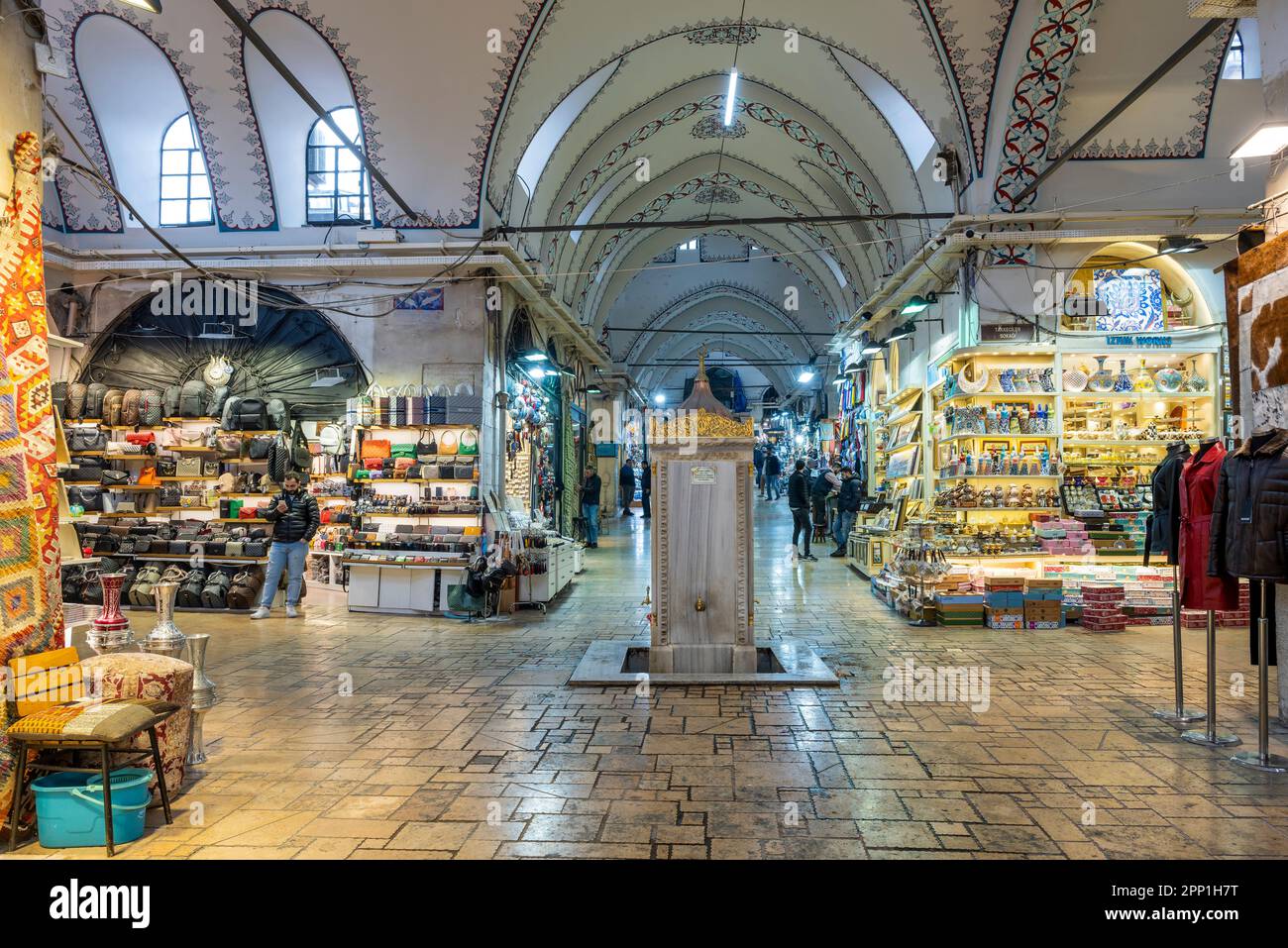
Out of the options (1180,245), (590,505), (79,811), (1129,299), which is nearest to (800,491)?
(590,505)

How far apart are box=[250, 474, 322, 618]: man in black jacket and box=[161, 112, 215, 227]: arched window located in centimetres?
456

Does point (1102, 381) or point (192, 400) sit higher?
point (1102, 381)

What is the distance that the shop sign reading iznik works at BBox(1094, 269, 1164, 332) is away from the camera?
8.96m

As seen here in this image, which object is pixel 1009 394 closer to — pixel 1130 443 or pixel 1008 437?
pixel 1008 437

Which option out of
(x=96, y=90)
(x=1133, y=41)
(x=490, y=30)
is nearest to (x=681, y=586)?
(x=490, y=30)

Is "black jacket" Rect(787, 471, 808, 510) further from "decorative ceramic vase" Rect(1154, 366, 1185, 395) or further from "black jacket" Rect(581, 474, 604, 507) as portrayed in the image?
"decorative ceramic vase" Rect(1154, 366, 1185, 395)

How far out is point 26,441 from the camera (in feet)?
11.2

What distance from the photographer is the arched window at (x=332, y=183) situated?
380 inches

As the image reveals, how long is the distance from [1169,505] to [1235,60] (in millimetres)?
7292

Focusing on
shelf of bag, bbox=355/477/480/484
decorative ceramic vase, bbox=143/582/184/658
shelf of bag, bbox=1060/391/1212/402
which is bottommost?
decorative ceramic vase, bbox=143/582/184/658

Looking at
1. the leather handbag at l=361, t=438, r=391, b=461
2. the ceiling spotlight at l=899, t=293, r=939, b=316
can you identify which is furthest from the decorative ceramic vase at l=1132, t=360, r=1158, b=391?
the leather handbag at l=361, t=438, r=391, b=461

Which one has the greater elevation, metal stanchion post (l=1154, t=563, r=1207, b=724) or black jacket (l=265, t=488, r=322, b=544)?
black jacket (l=265, t=488, r=322, b=544)

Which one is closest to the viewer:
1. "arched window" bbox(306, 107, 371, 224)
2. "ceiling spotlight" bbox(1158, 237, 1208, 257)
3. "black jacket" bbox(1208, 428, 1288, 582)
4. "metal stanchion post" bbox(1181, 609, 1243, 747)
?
"black jacket" bbox(1208, 428, 1288, 582)

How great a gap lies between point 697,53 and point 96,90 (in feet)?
25.5
